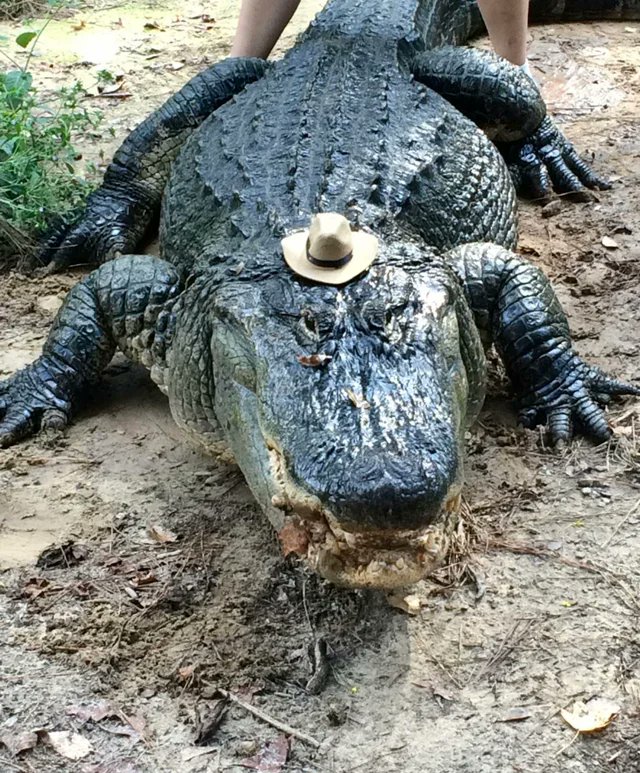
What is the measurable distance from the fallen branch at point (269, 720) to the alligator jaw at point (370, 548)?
0.43 metres

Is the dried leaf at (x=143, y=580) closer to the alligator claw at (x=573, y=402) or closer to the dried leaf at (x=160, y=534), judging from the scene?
the dried leaf at (x=160, y=534)

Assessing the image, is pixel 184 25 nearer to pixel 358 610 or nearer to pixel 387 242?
pixel 387 242

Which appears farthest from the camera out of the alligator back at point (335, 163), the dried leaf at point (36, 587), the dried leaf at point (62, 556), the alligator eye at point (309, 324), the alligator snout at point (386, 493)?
the alligator back at point (335, 163)

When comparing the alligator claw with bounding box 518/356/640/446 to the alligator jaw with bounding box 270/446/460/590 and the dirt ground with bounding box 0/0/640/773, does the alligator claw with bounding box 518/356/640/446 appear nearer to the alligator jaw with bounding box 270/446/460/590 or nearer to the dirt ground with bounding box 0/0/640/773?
the dirt ground with bounding box 0/0/640/773

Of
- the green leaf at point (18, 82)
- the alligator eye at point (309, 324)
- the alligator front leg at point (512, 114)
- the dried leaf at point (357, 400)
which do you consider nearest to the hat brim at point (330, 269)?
the alligator eye at point (309, 324)

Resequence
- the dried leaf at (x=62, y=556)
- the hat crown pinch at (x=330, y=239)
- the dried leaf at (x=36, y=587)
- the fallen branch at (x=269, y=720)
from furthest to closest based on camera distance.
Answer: the dried leaf at (x=62, y=556), the dried leaf at (x=36, y=587), the hat crown pinch at (x=330, y=239), the fallen branch at (x=269, y=720)

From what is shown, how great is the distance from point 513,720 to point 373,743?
14.6 inches

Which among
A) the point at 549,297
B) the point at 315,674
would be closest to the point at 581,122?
the point at 549,297

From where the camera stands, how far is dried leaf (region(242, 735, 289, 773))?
238 cm

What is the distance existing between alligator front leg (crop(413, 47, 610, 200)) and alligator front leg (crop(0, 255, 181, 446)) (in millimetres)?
2175

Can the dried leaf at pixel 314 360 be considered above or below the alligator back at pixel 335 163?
above

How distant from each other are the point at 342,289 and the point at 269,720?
1226 millimetres

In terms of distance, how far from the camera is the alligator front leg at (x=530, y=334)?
3754 mm

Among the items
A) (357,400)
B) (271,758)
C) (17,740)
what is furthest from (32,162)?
(271,758)
